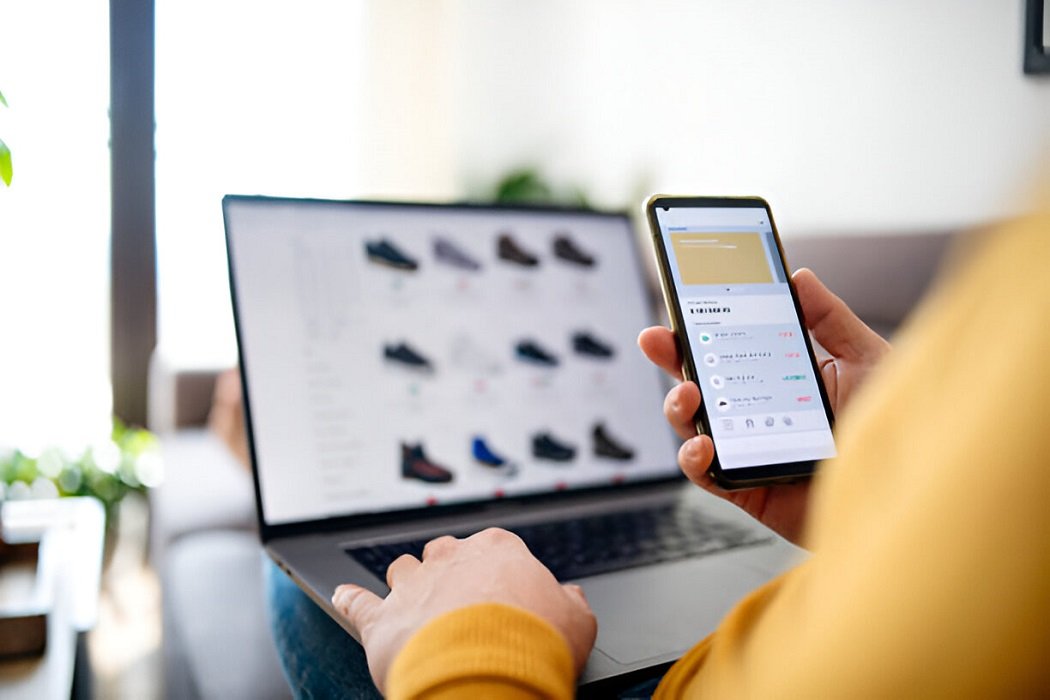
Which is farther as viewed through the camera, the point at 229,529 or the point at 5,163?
the point at 229,529

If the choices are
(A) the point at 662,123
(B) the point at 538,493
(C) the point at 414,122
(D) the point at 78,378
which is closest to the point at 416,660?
(B) the point at 538,493

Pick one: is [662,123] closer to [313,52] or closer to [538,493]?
[538,493]

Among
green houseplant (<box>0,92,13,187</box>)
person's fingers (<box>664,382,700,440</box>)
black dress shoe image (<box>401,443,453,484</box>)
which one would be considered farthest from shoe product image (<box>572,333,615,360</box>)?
green houseplant (<box>0,92,13,187</box>)

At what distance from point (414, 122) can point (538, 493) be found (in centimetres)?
271

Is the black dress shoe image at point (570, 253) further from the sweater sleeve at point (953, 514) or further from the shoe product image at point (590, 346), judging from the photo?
the sweater sleeve at point (953, 514)

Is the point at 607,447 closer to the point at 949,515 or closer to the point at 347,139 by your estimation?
the point at 949,515

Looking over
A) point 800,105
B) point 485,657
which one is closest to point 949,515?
point 485,657

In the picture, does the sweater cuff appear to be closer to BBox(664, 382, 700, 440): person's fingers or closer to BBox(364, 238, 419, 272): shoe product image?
BBox(664, 382, 700, 440): person's fingers

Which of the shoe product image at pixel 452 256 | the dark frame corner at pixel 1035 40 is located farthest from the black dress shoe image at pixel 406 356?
the dark frame corner at pixel 1035 40

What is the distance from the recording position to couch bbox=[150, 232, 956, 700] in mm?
671

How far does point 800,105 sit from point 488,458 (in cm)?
96

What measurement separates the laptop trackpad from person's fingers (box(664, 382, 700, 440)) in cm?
12

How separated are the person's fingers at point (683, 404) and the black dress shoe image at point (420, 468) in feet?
0.93

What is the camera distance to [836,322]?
26.8 inches
